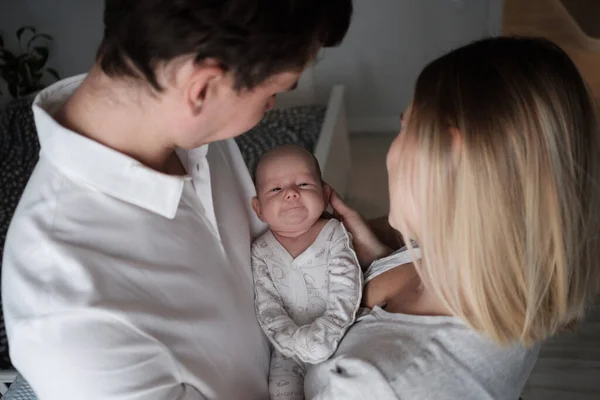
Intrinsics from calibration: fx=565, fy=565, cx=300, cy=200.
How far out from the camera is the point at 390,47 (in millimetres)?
3088

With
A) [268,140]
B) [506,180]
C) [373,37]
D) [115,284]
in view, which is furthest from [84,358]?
[373,37]

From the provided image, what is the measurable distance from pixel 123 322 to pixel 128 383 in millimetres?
80

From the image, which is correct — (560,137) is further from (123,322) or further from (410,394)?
(123,322)

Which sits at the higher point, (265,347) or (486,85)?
(486,85)

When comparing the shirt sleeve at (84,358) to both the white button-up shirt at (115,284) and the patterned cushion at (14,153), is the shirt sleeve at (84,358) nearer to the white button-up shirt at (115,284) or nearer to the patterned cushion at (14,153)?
the white button-up shirt at (115,284)

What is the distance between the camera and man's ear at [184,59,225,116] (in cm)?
78

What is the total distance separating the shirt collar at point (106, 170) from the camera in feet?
2.65

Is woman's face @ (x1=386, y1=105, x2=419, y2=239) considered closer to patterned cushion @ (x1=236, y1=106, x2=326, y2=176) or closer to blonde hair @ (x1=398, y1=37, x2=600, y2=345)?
blonde hair @ (x1=398, y1=37, x2=600, y2=345)

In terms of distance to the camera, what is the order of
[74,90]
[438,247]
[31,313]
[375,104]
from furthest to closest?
[375,104]
[74,90]
[438,247]
[31,313]

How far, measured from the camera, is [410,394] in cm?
82

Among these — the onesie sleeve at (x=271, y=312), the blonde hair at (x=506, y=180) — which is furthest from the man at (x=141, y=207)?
the blonde hair at (x=506, y=180)

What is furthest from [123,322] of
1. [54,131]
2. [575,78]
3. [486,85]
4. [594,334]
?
[594,334]

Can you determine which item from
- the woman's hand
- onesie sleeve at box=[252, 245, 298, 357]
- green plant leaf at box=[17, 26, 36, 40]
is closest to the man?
onesie sleeve at box=[252, 245, 298, 357]

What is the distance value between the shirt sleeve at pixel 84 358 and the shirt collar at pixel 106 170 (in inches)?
7.5
